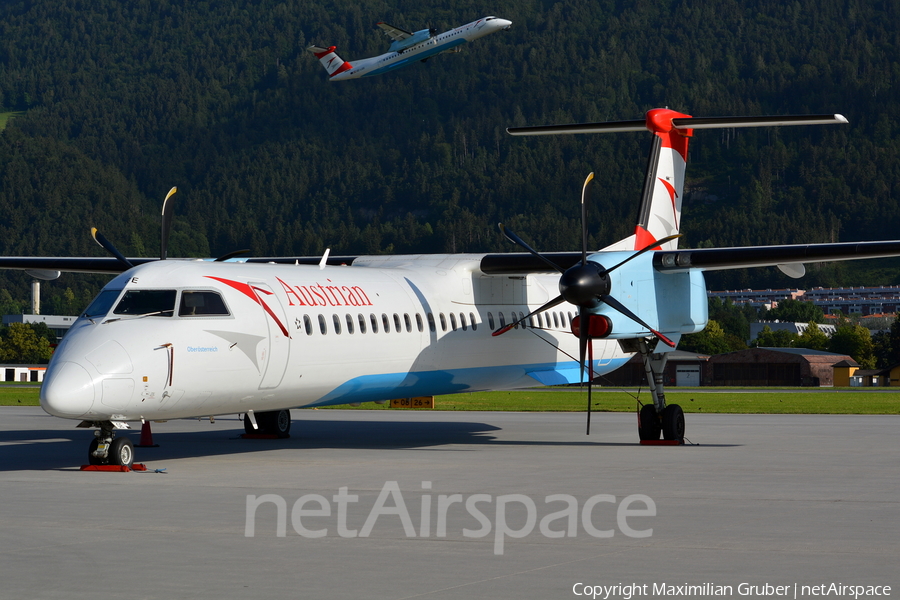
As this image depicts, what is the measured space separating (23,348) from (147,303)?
400 feet

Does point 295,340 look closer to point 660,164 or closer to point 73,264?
point 73,264

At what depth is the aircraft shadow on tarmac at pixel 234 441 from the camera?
18516mm

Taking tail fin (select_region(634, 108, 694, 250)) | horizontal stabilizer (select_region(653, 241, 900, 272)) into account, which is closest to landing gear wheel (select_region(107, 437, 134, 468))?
horizontal stabilizer (select_region(653, 241, 900, 272))

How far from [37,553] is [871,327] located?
201m

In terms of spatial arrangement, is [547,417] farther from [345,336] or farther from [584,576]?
[584,576]

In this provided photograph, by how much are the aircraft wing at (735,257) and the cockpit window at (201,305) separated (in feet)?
22.5

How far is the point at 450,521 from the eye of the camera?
434 inches

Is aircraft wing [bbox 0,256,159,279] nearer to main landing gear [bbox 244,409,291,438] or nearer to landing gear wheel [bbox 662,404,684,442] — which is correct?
main landing gear [bbox 244,409,291,438]

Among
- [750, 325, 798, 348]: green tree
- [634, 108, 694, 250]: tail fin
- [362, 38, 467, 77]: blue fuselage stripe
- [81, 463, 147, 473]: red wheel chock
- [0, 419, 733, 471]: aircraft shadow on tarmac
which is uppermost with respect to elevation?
[362, 38, 467, 77]: blue fuselage stripe

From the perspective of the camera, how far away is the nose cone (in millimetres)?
14000

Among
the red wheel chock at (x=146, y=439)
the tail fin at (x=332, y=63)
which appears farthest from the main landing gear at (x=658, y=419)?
the tail fin at (x=332, y=63)

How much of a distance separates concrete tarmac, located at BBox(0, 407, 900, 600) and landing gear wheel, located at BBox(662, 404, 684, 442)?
0.83 meters

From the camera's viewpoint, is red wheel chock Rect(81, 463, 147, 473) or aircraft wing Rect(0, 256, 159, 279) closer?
red wheel chock Rect(81, 463, 147, 473)

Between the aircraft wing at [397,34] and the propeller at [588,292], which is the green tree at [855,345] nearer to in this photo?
the aircraft wing at [397,34]
